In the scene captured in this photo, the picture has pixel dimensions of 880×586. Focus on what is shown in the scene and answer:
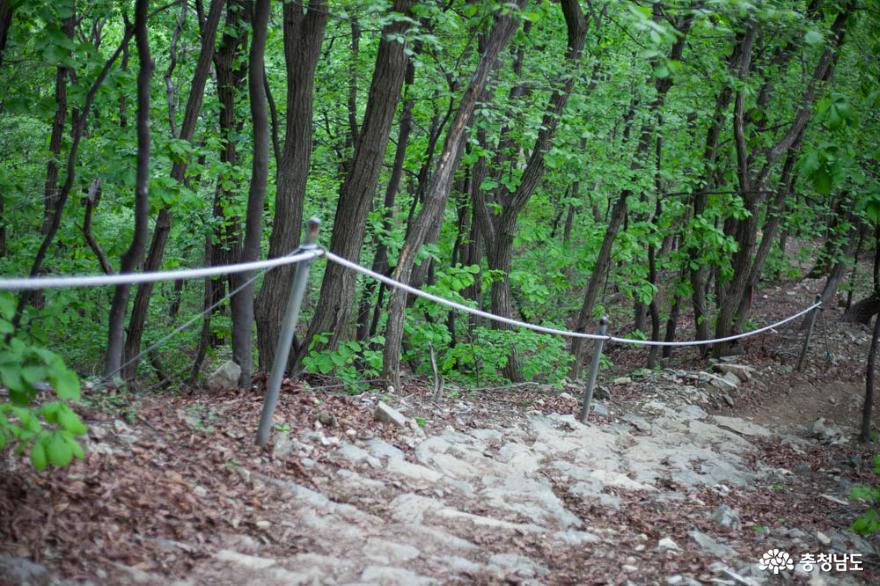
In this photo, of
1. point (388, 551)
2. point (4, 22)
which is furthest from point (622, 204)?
point (388, 551)

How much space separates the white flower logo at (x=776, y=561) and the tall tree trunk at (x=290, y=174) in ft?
15.2

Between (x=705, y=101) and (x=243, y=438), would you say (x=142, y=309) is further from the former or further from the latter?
(x=705, y=101)

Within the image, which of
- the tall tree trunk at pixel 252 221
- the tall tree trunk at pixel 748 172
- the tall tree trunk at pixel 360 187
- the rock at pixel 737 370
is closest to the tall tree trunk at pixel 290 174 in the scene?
the tall tree trunk at pixel 360 187

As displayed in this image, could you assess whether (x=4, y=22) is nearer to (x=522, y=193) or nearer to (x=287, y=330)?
(x=287, y=330)

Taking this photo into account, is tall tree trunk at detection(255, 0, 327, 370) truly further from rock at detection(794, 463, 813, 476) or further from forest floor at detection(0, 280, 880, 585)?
rock at detection(794, 463, 813, 476)

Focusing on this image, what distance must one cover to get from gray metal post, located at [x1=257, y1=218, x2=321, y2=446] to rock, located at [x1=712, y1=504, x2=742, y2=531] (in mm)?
2973

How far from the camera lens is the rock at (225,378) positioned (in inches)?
222

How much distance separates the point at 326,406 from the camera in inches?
221

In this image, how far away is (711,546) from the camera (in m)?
4.55

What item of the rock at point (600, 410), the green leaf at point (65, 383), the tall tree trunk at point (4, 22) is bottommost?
the rock at point (600, 410)

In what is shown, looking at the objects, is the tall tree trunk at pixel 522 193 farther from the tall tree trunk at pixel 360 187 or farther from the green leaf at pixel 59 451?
the green leaf at pixel 59 451

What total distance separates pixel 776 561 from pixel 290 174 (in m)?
5.30

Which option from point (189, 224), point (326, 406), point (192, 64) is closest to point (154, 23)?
point (192, 64)

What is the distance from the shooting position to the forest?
6.11 meters
